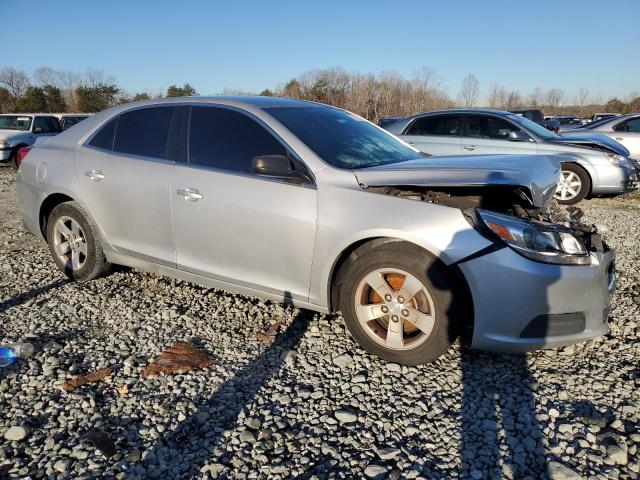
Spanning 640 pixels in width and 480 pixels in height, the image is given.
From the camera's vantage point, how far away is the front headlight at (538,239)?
2.67 m

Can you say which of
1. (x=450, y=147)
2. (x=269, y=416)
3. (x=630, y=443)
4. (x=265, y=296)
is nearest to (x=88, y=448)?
(x=269, y=416)

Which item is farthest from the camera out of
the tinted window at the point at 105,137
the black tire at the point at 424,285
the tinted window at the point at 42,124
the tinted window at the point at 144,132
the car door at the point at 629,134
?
the tinted window at the point at 42,124

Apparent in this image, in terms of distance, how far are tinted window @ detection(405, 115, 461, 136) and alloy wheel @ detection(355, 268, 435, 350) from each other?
264 inches

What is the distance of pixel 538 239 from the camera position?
2.70 metres

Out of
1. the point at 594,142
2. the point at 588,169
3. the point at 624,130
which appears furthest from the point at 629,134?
the point at 588,169

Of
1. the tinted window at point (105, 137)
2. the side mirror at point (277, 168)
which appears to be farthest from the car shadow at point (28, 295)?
the side mirror at point (277, 168)

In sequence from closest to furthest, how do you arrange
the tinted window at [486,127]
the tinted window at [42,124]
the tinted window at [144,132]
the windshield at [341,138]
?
the windshield at [341,138] < the tinted window at [144,132] < the tinted window at [486,127] < the tinted window at [42,124]

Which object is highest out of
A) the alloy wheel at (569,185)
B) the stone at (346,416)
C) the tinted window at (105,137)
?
the tinted window at (105,137)

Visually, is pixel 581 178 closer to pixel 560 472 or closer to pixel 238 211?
pixel 238 211

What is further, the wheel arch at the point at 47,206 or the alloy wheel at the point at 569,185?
the alloy wheel at the point at 569,185

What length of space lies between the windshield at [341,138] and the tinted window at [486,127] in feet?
16.9

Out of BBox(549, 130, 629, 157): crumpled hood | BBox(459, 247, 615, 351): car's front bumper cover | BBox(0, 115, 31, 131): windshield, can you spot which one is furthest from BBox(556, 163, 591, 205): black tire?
BBox(0, 115, 31, 131): windshield

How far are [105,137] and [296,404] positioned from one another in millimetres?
2901

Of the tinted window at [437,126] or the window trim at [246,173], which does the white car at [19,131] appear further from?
the window trim at [246,173]
